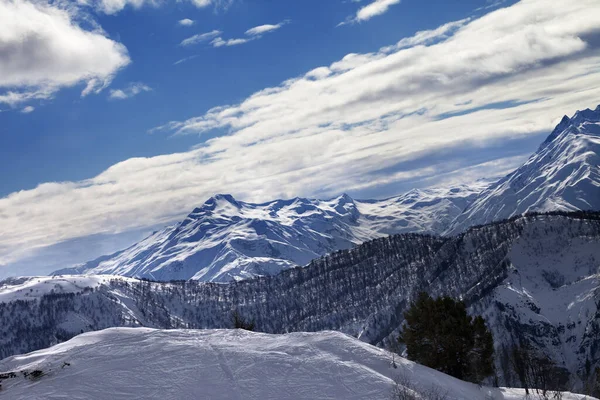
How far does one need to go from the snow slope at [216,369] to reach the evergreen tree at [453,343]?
22.3ft

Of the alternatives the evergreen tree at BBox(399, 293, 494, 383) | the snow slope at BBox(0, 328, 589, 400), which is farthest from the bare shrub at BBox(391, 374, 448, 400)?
the evergreen tree at BBox(399, 293, 494, 383)

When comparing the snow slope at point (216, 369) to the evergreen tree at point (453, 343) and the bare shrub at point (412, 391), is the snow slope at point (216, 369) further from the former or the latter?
the evergreen tree at point (453, 343)

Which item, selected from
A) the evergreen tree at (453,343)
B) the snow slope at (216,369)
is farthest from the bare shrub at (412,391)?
the evergreen tree at (453,343)

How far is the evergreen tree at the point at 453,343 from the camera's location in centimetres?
5844

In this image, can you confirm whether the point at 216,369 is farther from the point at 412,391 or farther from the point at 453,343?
the point at 453,343

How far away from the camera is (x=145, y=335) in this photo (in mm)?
51000

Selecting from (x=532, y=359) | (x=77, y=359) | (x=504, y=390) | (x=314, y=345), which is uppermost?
(x=77, y=359)

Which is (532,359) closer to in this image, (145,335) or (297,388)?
(297,388)

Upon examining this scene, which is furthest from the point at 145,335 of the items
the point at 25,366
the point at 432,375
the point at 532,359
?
the point at 532,359

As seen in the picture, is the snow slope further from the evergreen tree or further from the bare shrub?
the evergreen tree

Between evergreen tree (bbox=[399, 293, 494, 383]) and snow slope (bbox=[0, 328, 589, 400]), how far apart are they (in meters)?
6.80

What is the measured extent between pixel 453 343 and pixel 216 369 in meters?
27.9

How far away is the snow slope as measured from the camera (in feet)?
131

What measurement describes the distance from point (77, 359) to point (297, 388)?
1892cm
